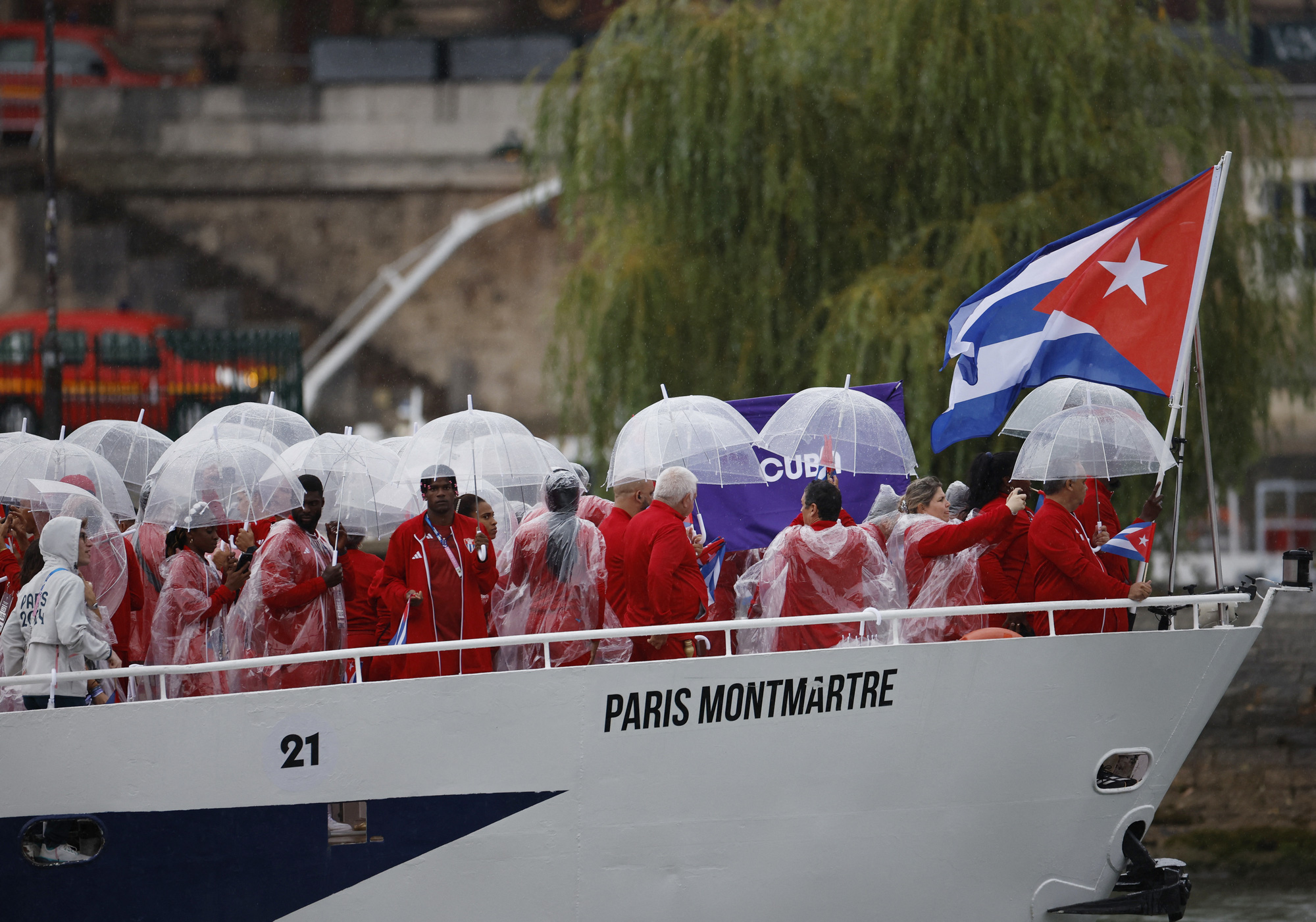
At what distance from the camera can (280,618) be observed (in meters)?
7.43

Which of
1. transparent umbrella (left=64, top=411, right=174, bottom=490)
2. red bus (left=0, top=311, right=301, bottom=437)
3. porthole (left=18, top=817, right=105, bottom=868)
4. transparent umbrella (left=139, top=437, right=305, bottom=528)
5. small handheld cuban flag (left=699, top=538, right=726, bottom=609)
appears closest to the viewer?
porthole (left=18, top=817, right=105, bottom=868)

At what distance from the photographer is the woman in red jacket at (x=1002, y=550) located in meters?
7.64

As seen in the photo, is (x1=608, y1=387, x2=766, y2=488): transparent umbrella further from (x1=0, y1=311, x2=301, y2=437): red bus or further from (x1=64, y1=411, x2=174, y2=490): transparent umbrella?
(x1=0, y1=311, x2=301, y2=437): red bus

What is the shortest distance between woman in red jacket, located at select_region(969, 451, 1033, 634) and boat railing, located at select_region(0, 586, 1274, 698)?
0.36 m

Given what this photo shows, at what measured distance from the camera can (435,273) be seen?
88.5 feet

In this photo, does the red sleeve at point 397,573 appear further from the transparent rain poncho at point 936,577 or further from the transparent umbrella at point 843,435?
the transparent rain poncho at point 936,577

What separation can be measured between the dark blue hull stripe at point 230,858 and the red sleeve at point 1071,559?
259 centimetres

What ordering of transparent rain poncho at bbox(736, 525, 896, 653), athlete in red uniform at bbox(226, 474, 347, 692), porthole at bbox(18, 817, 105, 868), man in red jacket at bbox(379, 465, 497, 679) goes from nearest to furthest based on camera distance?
porthole at bbox(18, 817, 105, 868) < man in red jacket at bbox(379, 465, 497, 679) < transparent rain poncho at bbox(736, 525, 896, 653) < athlete in red uniform at bbox(226, 474, 347, 692)

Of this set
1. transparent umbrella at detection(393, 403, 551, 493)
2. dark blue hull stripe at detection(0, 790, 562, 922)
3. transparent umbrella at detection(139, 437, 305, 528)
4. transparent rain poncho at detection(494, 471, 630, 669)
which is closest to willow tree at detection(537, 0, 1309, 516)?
transparent umbrella at detection(393, 403, 551, 493)

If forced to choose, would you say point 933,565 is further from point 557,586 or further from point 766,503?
point 557,586

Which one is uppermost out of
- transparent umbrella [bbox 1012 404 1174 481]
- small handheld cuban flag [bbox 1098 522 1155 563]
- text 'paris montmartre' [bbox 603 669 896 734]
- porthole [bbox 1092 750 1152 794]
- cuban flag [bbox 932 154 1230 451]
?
cuban flag [bbox 932 154 1230 451]

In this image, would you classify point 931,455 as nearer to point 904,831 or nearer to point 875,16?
point 875,16

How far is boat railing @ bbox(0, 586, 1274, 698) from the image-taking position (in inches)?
268

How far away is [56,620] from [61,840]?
1.05 m
